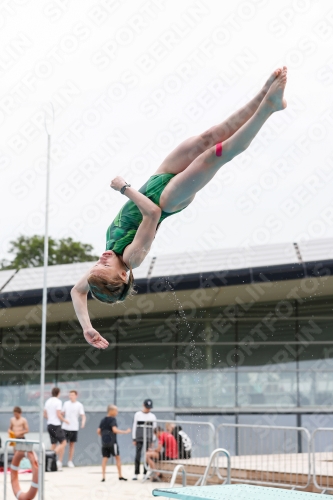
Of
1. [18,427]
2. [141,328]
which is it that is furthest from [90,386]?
[18,427]

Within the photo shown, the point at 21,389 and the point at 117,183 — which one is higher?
the point at 117,183

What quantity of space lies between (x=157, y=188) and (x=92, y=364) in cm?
1325

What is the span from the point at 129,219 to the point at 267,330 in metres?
12.3

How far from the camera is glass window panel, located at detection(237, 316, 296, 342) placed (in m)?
17.7

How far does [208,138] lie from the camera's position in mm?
6137

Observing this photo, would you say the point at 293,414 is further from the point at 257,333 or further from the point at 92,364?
the point at 92,364

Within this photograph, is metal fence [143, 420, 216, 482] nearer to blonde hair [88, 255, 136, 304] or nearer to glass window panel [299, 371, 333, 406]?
glass window panel [299, 371, 333, 406]

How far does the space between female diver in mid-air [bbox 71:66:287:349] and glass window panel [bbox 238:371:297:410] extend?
11.9 m

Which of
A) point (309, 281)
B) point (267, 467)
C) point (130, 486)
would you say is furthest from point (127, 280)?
point (309, 281)

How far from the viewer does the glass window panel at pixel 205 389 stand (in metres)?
17.7

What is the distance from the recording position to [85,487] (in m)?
13.2

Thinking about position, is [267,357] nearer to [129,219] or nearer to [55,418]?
[55,418]

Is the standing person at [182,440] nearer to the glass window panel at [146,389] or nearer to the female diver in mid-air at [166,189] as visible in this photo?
the glass window panel at [146,389]

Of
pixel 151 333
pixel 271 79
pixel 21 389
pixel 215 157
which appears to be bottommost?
pixel 21 389
